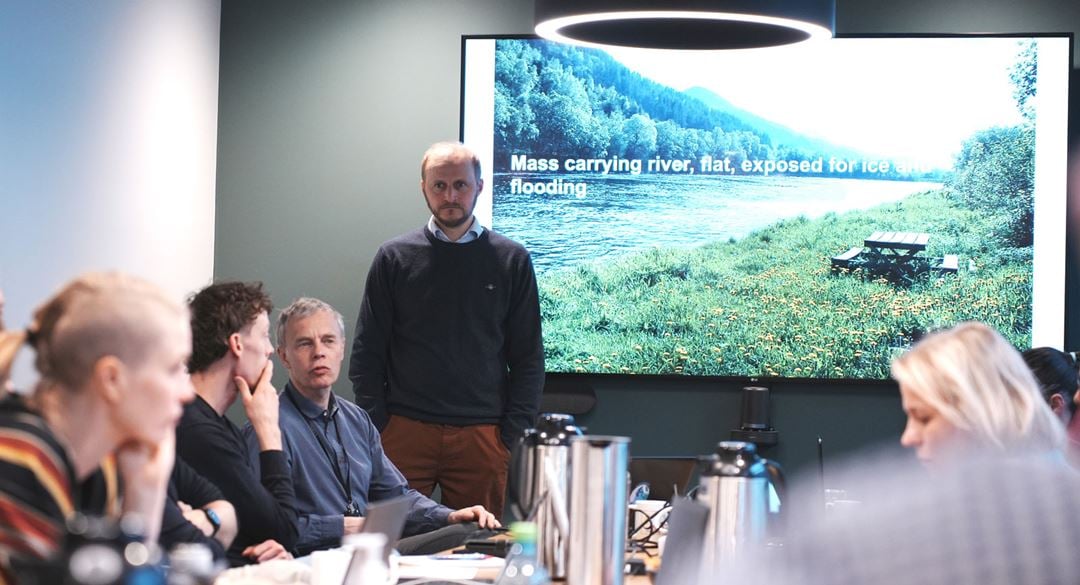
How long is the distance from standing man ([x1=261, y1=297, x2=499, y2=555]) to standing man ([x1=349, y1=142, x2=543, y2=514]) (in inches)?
39.4

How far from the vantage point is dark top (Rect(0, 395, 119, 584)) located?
1.65 metres

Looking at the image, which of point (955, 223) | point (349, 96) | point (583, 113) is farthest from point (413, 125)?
point (955, 223)

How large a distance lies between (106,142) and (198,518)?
2367mm

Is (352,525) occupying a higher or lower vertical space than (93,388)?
lower

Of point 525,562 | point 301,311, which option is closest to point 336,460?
point 301,311

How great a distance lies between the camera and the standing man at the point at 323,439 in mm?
4293

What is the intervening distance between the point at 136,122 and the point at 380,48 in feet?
4.41

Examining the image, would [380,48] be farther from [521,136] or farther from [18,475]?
[18,475]

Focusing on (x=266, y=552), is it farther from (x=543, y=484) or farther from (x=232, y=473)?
(x=543, y=484)

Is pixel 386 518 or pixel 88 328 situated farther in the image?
pixel 386 518

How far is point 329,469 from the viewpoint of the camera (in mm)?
4379

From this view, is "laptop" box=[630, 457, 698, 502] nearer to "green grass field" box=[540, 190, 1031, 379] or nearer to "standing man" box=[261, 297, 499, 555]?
"standing man" box=[261, 297, 499, 555]

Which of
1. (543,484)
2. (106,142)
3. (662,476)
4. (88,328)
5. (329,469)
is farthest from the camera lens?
(106,142)

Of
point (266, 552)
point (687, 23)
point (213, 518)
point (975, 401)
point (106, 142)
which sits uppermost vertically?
point (687, 23)
